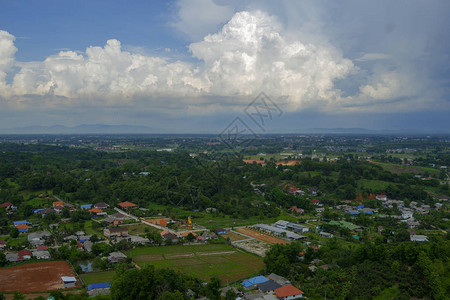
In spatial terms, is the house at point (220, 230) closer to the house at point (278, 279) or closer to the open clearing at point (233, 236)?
the open clearing at point (233, 236)

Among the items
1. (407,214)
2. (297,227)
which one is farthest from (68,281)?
(407,214)

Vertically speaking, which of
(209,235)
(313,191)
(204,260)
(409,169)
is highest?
(409,169)

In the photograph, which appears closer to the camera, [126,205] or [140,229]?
[140,229]

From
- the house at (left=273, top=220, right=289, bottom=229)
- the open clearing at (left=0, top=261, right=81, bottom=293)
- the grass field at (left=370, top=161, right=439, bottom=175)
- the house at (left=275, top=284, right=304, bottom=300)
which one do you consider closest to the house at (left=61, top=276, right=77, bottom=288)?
the open clearing at (left=0, top=261, right=81, bottom=293)

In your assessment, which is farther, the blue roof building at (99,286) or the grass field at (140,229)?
the grass field at (140,229)

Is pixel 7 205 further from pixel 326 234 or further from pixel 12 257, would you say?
pixel 326 234

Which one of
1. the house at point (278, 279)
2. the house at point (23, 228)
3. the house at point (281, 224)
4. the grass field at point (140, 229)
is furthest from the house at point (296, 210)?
the house at point (23, 228)
